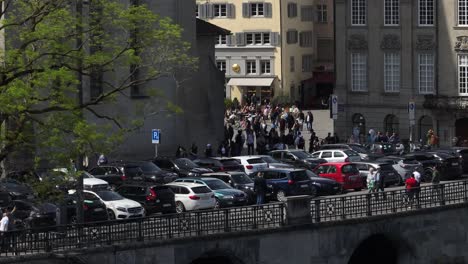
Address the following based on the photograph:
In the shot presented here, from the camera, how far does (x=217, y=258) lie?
50.8m

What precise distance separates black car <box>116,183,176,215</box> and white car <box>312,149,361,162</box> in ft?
48.8

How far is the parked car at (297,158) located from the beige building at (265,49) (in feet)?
131

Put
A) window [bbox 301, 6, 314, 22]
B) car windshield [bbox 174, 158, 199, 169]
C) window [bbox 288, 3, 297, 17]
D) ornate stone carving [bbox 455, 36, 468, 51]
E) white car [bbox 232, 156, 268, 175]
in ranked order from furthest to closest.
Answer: window [bbox 301, 6, 314, 22]
window [bbox 288, 3, 297, 17]
ornate stone carving [bbox 455, 36, 468, 51]
white car [bbox 232, 156, 268, 175]
car windshield [bbox 174, 158, 199, 169]

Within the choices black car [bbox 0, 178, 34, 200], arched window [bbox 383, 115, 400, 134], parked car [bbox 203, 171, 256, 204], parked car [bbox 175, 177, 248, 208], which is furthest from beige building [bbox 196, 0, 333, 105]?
black car [bbox 0, 178, 34, 200]

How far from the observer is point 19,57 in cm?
4306

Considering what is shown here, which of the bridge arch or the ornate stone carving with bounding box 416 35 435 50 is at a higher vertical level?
the ornate stone carving with bounding box 416 35 435 50

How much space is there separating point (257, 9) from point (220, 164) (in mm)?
46972

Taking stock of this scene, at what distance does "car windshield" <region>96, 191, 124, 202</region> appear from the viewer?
56656 mm

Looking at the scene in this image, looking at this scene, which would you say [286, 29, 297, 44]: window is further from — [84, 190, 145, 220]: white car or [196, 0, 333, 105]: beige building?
[84, 190, 145, 220]: white car

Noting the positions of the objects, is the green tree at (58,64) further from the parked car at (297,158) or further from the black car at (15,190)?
the parked car at (297,158)

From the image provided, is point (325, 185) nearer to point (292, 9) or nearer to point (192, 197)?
point (192, 197)

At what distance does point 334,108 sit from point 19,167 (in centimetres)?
2584

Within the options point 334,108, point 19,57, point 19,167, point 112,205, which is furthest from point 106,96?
point 334,108

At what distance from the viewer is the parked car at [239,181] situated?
205 feet
